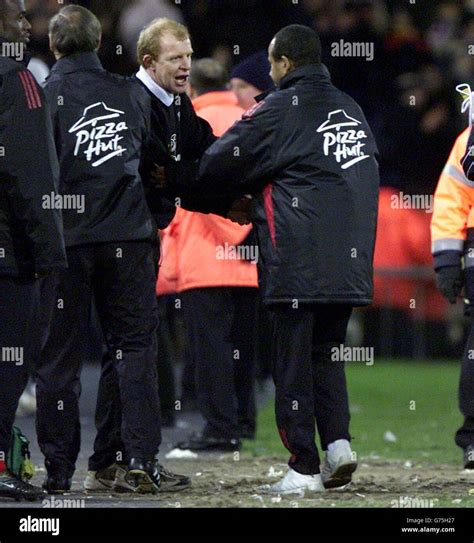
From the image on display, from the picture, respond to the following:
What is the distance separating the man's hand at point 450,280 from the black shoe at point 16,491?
3.26 metres

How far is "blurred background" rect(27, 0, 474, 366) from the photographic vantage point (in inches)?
669

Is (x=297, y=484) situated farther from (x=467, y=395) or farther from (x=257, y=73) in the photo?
(x=257, y=73)

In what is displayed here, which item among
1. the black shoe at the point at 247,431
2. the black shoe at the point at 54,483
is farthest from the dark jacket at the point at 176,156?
the black shoe at the point at 247,431

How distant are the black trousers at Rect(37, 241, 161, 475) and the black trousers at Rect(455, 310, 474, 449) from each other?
2368 mm

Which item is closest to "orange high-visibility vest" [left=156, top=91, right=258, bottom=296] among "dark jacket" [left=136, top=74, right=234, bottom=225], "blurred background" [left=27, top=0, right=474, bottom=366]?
"dark jacket" [left=136, top=74, right=234, bottom=225]

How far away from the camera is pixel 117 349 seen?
26.5ft

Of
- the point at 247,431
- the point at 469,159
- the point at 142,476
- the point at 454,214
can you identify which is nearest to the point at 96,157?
the point at 142,476

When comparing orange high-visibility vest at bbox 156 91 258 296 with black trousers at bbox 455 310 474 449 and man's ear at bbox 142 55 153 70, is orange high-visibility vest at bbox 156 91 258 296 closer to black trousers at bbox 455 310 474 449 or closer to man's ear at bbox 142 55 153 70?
black trousers at bbox 455 310 474 449

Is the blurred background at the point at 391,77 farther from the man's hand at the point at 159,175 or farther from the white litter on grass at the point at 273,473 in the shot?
the man's hand at the point at 159,175

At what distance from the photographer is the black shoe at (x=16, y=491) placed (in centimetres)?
767

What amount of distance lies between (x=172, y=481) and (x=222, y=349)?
215 cm

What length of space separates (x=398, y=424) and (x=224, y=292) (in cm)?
259

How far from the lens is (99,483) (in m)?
8.37
